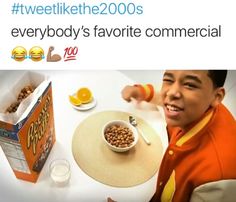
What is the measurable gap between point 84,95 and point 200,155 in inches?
9.4

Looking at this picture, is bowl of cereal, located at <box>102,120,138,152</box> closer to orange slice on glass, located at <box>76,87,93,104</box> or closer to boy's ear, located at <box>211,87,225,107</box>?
orange slice on glass, located at <box>76,87,93,104</box>

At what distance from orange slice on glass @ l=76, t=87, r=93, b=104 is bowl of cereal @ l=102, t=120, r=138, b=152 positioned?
6 cm

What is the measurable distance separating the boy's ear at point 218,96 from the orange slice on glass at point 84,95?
0.23 meters

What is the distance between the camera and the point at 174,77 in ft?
1.53

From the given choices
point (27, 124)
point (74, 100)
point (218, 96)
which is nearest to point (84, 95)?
point (74, 100)

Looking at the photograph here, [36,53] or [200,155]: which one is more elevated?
[36,53]

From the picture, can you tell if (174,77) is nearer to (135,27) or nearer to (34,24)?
(135,27)

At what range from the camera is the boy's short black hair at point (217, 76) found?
46 centimetres

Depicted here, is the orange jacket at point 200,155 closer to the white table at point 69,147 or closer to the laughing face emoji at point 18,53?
the white table at point 69,147

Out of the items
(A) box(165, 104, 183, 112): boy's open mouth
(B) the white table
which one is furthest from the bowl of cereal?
(A) box(165, 104, 183, 112): boy's open mouth

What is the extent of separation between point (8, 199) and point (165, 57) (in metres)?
0.35

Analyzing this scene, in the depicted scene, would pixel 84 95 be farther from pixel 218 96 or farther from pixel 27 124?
pixel 218 96

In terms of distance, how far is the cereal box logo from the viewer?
0.52m

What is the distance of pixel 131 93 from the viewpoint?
1.81 feet
